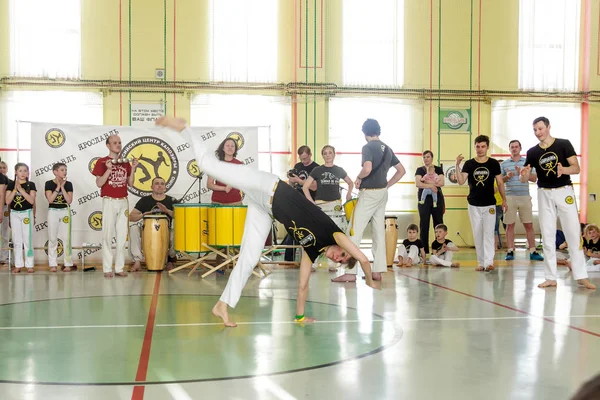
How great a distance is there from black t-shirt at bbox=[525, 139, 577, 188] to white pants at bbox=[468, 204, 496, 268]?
1.72 m

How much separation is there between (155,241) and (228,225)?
1342mm

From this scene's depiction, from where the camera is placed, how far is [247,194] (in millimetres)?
5398

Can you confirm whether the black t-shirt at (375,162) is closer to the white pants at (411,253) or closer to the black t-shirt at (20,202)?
the white pants at (411,253)

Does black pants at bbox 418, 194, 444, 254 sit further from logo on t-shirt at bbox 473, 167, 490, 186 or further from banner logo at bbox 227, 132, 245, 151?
banner logo at bbox 227, 132, 245, 151

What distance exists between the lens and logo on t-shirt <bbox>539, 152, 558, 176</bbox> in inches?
302

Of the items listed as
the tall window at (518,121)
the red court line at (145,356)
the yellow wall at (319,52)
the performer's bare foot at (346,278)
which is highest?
the yellow wall at (319,52)

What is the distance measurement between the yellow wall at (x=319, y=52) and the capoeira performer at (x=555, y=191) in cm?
827

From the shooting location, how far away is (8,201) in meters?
9.89

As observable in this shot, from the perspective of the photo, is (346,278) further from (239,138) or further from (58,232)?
(58,232)

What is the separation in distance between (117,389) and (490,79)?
48.7 ft

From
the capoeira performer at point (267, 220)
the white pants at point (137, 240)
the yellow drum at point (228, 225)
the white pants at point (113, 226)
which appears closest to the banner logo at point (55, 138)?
the white pants at point (137, 240)

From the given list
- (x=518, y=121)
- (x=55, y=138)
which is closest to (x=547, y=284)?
(x=55, y=138)

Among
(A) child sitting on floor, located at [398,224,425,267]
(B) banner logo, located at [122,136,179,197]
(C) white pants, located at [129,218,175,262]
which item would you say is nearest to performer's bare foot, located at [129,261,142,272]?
(C) white pants, located at [129,218,175,262]

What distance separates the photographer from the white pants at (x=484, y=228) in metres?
9.58
